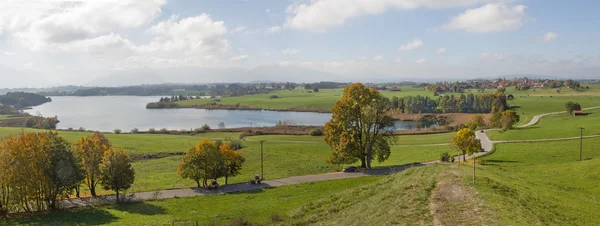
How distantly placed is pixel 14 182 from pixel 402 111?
139413 mm

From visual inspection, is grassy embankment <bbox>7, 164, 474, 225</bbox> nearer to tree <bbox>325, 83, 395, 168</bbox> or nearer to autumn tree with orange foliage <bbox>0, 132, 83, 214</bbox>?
autumn tree with orange foliage <bbox>0, 132, 83, 214</bbox>

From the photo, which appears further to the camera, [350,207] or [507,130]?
[507,130]

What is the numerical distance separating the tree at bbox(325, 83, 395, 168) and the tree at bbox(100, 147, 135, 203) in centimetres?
1973

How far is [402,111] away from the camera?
152m

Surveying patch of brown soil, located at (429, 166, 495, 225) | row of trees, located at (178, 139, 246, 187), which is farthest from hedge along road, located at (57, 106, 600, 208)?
patch of brown soil, located at (429, 166, 495, 225)

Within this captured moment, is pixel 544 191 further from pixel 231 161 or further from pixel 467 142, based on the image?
pixel 231 161

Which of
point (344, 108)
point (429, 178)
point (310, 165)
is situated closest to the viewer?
point (429, 178)

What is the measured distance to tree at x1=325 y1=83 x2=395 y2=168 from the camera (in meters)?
40.0

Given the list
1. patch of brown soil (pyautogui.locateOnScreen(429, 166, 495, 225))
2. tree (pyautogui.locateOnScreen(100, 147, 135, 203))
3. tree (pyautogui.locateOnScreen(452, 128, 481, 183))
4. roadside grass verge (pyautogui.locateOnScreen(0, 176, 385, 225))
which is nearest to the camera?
patch of brown soil (pyautogui.locateOnScreen(429, 166, 495, 225))

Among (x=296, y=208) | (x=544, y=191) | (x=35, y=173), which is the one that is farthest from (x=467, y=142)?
(x=35, y=173)

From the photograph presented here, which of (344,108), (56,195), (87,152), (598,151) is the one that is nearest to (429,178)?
(344,108)

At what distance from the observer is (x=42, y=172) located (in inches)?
1101

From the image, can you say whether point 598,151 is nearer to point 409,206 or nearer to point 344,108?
point 344,108

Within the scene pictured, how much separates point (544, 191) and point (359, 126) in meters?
20.3
